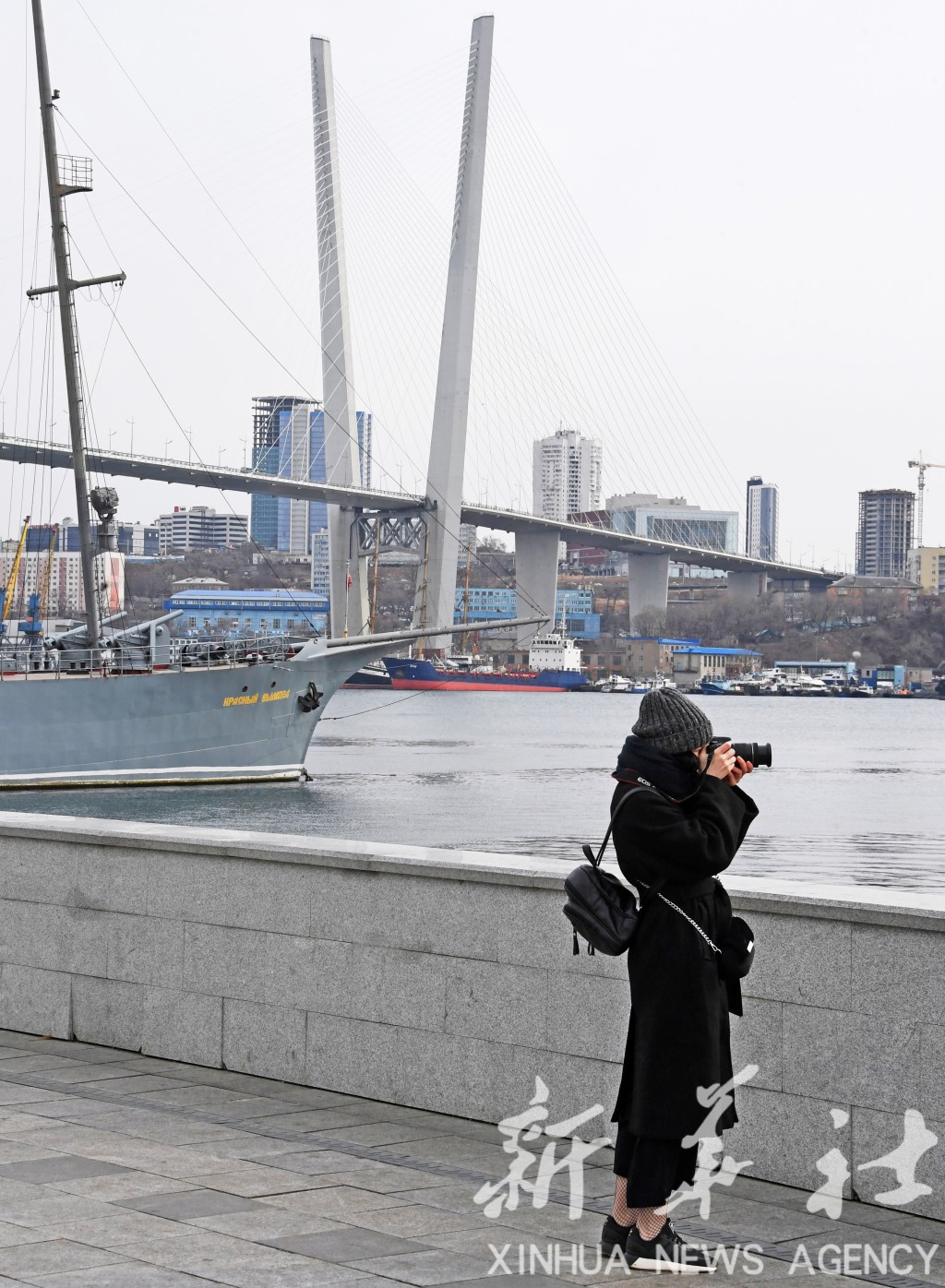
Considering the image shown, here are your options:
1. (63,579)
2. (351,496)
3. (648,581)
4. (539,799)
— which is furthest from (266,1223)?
(63,579)

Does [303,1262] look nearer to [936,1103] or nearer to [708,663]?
[936,1103]

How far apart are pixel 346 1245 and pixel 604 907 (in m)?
0.88

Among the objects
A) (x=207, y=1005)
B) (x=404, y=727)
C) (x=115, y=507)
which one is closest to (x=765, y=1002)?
(x=207, y=1005)

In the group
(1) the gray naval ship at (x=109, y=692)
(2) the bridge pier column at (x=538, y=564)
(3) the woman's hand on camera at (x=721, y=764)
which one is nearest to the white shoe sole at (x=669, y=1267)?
(3) the woman's hand on camera at (x=721, y=764)

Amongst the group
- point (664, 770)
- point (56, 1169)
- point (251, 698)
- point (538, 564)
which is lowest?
point (251, 698)

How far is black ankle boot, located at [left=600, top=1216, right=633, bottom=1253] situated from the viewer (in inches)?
138

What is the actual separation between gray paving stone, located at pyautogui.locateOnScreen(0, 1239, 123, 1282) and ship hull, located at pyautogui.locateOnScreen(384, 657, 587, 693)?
3681 inches

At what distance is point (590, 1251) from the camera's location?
141 inches

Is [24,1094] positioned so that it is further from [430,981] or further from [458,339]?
[458,339]

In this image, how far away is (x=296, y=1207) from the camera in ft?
12.4

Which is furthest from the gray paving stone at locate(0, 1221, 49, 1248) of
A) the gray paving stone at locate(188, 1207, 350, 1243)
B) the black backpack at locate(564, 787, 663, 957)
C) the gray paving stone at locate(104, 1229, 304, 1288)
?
the black backpack at locate(564, 787, 663, 957)

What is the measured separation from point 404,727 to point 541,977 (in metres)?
64.6

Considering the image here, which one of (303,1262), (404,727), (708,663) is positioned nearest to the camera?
(303,1262)

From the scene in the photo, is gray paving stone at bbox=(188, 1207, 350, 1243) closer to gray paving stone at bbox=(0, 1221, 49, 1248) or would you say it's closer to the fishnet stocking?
gray paving stone at bbox=(0, 1221, 49, 1248)
